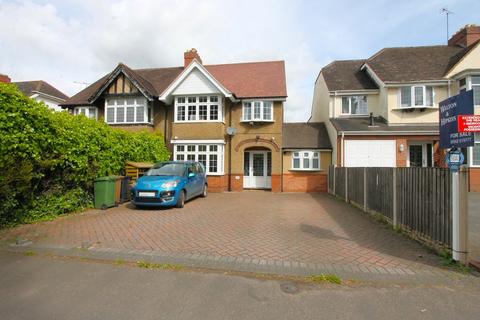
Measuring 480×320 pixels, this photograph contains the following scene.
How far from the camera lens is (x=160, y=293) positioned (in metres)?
3.65

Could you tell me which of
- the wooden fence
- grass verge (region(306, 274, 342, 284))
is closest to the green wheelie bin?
grass verge (region(306, 274, 342, 284))

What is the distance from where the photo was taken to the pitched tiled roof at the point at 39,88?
98.1ft

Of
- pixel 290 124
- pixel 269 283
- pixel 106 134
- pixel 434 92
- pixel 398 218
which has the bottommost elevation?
pixel 269 283

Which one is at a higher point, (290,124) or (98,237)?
(290,124)

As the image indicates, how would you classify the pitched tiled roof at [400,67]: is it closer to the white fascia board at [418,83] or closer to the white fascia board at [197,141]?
the white fascia board at [418,83]

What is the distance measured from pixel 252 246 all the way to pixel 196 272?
1.56 m

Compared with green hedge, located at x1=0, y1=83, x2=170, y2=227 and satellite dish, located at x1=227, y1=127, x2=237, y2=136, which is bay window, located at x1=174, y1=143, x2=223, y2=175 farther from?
green hedge, located at x1=0, y1=83, x2=170, y2=227

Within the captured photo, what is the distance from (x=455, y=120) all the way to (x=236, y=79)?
53.1 feet

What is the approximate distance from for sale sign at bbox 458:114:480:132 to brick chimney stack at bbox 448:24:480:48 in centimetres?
2061

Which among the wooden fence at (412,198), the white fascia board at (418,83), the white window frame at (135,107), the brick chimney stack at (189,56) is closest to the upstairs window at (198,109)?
the white window frame at (135,107)

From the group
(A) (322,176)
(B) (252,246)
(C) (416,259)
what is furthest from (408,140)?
(B) (252,246)

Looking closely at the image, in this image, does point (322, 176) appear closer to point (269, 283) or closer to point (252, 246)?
point (252, 246)

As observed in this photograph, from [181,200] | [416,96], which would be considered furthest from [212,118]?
[416,96]

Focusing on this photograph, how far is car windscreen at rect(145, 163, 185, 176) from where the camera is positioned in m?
10.5
